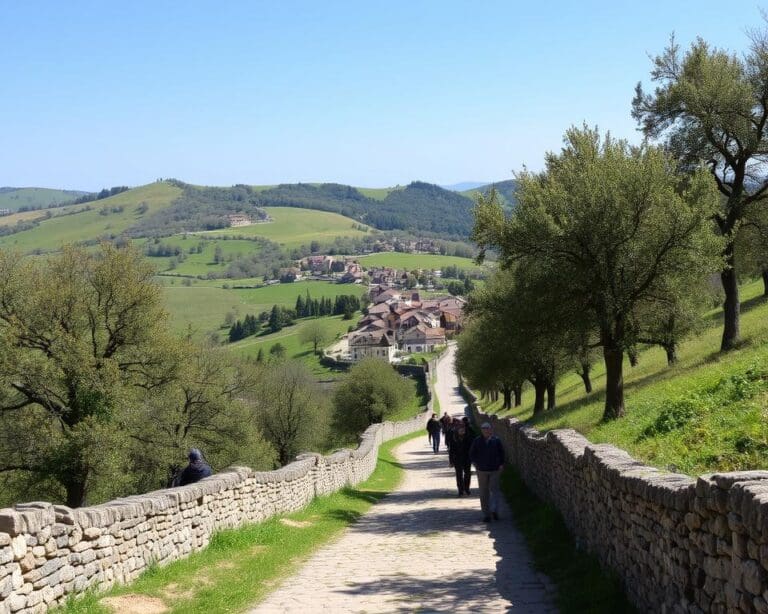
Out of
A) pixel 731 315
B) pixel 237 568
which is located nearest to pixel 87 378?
pixel 237 568

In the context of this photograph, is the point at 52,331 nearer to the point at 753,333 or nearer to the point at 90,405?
the point at 90,405

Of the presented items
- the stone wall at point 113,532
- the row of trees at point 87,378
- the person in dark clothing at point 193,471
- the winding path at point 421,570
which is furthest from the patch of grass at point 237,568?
the row of trees at point 87,378

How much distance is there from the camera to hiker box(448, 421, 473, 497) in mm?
22047

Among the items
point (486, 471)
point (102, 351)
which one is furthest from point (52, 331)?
point (486, 471)

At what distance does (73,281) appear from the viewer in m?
33.4

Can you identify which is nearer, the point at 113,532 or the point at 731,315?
the point at 113,532

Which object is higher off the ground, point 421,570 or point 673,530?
point 673,530

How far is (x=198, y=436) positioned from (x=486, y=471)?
2908 cm

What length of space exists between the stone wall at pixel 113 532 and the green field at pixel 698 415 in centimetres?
697

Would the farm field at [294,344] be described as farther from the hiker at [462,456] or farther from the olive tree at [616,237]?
the olive tree at [616,237]

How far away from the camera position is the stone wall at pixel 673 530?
17.2ft

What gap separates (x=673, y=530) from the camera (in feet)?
23.0

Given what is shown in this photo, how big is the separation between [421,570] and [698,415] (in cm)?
582

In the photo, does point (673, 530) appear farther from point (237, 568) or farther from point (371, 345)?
point (371, 345)
